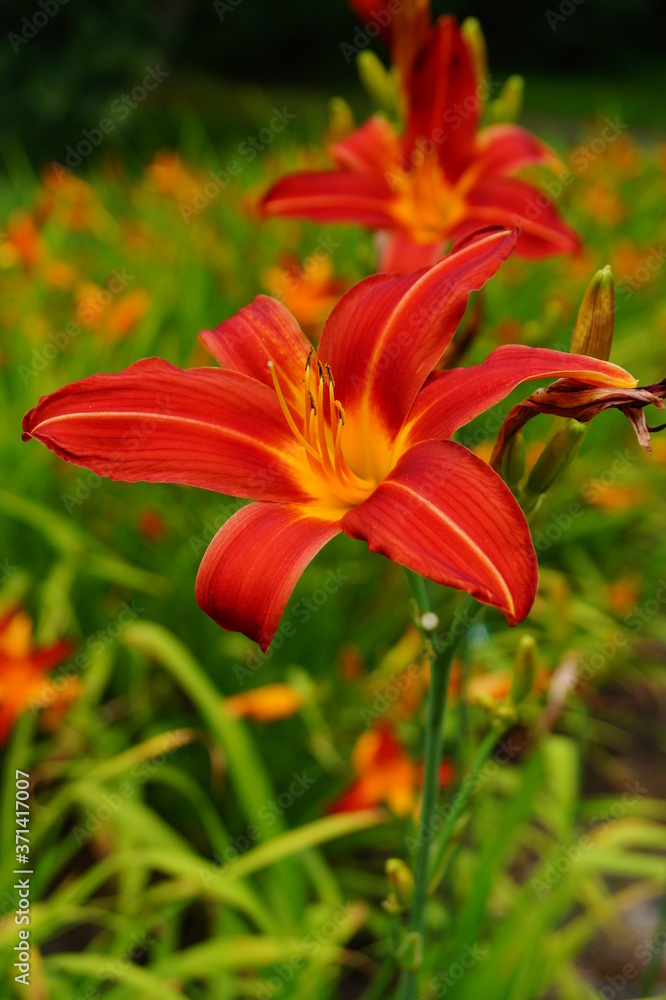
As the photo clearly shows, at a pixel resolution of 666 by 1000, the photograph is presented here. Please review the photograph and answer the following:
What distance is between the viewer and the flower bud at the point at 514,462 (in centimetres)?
71

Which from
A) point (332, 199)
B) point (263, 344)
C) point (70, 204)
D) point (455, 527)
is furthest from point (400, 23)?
point (70, 204)

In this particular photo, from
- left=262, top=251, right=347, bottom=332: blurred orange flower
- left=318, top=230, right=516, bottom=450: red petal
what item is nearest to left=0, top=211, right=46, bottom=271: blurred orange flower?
left=262, top=251, right=347, bottom=332: blurred orange flower

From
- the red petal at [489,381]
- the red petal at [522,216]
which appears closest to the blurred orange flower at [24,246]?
the red petal at [522,216]

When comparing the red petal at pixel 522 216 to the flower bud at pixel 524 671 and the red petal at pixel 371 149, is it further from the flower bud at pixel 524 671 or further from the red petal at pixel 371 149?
the flower bud at pixel 524 671

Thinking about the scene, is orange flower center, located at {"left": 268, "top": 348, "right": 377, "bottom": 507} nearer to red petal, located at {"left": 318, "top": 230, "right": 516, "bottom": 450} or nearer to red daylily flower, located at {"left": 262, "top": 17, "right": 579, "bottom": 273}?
red petal, located at {"left": 318, "top": 230, "right": 516, "bottom": 450}

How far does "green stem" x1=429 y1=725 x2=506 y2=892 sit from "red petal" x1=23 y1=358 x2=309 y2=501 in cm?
31

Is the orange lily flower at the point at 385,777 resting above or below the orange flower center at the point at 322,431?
below

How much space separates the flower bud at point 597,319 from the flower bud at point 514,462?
3.7 inches

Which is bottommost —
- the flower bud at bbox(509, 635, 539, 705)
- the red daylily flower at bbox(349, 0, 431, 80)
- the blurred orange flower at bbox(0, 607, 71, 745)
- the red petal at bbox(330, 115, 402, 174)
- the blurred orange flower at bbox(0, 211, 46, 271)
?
the flower bud at bbox(509, 635, 539, 705)

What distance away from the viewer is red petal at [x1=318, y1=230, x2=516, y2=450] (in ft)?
2.30

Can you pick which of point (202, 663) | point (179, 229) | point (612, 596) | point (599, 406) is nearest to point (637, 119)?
point (179, 229)

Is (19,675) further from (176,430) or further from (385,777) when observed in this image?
(176,430)

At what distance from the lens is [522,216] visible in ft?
3.74

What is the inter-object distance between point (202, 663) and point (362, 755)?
0.57 m
